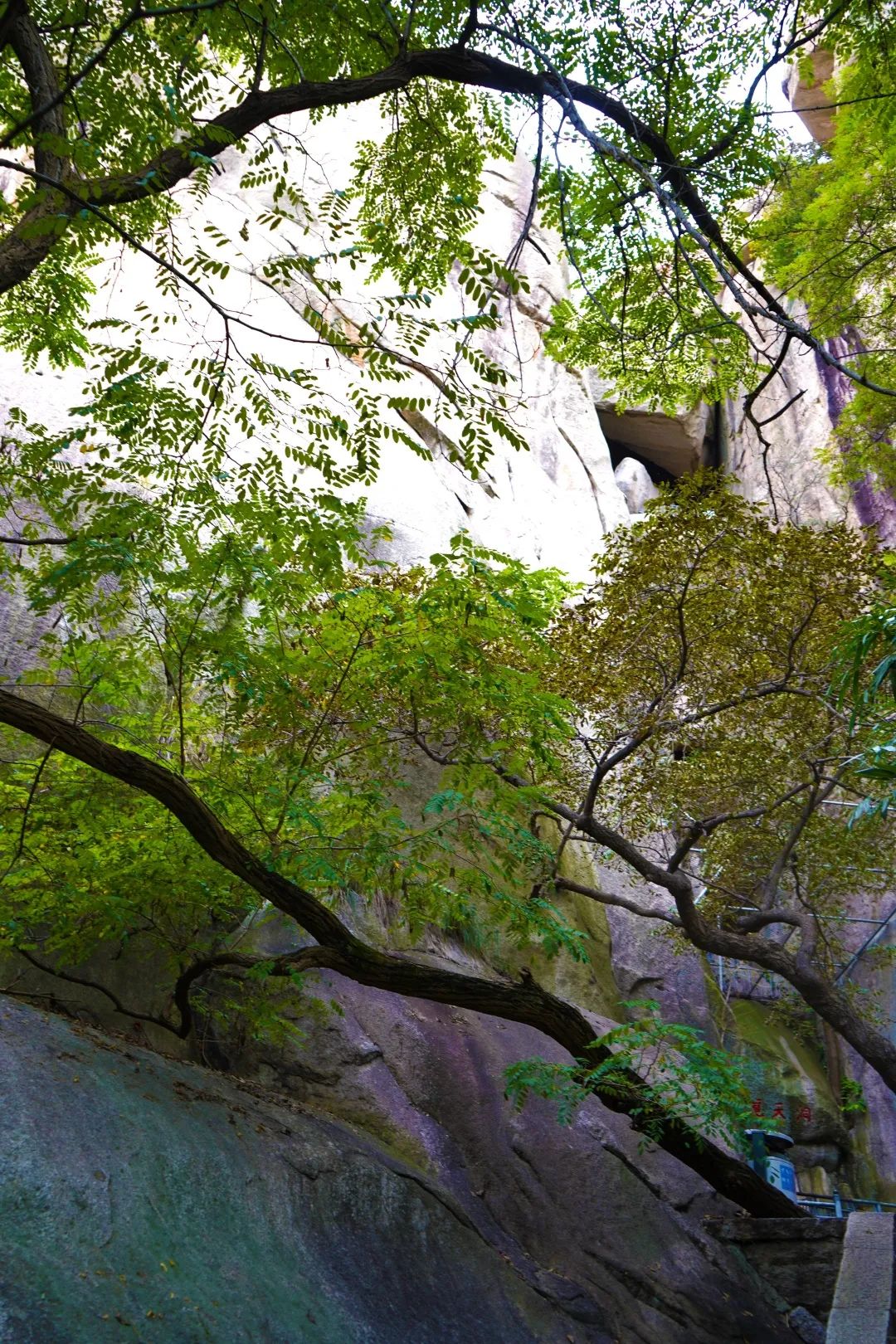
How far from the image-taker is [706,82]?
646 cm

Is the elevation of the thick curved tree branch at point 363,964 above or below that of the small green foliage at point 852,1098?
below

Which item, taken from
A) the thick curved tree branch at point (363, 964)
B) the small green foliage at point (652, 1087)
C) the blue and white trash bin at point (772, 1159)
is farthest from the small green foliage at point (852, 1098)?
the small green foliage at point (652, 1087)

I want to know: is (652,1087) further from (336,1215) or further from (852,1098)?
(852,1098)

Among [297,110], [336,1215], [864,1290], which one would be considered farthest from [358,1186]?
[297,110]

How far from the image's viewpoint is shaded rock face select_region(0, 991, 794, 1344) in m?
4.27

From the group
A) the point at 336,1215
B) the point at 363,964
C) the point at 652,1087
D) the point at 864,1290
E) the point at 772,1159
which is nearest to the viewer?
the point at 864,1290

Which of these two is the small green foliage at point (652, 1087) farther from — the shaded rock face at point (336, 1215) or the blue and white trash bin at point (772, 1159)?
the blue and white trash bin at point (772, 1159)

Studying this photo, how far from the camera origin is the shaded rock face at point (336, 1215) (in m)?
4.27

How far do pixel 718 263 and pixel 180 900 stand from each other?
18.0 feet

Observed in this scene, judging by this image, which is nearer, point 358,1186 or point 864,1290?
point 864,1290

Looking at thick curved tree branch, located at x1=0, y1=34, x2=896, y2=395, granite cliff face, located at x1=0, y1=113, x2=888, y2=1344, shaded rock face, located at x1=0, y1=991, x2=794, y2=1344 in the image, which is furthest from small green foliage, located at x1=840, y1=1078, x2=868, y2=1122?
thick curved tree branch, located at x1=0, y1=34, x2=896, y2=395

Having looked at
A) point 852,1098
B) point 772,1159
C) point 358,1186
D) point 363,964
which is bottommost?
point 358,1186

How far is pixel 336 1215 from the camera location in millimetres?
6023

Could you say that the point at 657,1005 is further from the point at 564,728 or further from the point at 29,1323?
the point at 29,1323
